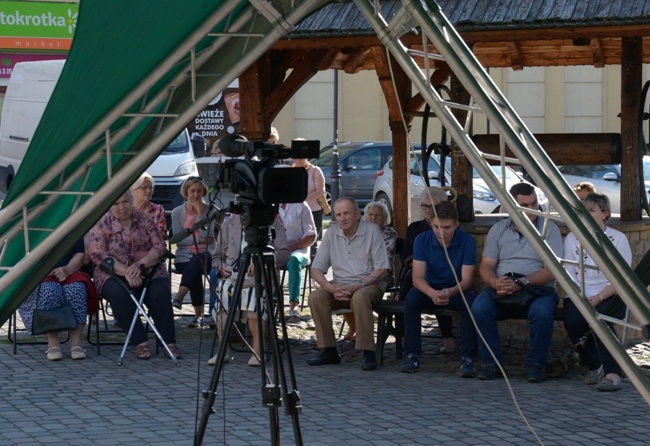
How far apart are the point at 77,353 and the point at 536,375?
3.71 metres

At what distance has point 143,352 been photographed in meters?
9.79

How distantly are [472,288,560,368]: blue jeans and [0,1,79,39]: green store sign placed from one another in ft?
A: 81.2

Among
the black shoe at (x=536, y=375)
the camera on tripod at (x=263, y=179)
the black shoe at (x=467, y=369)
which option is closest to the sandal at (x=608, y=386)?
the black shoe at (x=536, y=375)

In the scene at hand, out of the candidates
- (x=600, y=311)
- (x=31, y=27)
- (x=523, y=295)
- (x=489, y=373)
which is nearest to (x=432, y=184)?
(x=523, y=295)

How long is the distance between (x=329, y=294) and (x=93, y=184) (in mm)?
3824

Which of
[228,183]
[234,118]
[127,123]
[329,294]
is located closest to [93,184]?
[127,123]

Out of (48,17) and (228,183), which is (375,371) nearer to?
(228,183)

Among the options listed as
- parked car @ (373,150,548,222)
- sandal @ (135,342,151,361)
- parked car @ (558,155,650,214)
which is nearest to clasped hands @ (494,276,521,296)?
sandal @ (135,342,151,361)

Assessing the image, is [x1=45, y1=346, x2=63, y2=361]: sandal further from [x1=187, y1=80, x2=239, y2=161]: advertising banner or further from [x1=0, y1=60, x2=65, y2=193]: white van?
[x1=187, y1=80, x2=239, y2=161]: advertising banner

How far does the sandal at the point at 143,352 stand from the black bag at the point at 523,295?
2.87 m

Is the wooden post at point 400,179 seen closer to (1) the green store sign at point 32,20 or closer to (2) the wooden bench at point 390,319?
(2) the wooden bench at point 390,319

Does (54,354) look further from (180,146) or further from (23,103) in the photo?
(180,146)

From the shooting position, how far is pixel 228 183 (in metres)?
5.79

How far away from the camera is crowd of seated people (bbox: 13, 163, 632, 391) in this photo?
8.94 metres
